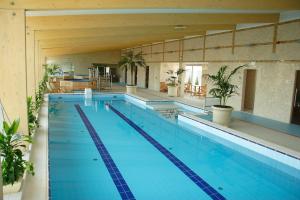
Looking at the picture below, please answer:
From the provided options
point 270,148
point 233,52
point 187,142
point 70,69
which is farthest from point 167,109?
point 70,69

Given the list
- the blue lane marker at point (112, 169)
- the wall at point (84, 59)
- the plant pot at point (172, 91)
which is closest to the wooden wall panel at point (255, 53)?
the plant pot at point (172, 91)

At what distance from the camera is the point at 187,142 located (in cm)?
654

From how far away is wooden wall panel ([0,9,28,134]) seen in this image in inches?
143

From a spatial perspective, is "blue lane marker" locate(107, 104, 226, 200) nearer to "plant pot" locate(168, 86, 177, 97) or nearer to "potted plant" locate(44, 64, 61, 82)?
"plant pot" locate(168, 86, 177, 97)

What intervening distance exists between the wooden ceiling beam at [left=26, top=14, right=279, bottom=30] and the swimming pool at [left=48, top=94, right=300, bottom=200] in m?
2.74

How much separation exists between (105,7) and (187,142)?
389 centimetres

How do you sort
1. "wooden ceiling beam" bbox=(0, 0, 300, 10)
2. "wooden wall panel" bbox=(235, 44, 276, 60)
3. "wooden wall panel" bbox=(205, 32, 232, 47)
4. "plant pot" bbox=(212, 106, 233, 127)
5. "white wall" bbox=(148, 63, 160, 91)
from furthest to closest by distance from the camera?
"white wall" bbox=(148, 63, 160, 91) → "wooden wall panel" bbox=(205, 32, 232, 47) → "wooden wall panel" bbox=(235, 44, 276, 60) → "plant pot" bbox=(212, 106, 233, 127) → "wooden ceiling beam" bbox=(0, 0, 300, 10)

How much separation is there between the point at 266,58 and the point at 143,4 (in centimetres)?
601

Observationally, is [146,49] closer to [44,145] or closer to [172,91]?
[172,91]

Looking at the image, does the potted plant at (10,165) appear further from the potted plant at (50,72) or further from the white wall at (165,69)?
the potted plant at (50,72)

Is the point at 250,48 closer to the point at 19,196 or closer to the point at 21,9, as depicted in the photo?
the point at 21,9

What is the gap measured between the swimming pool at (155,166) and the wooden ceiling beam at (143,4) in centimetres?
260

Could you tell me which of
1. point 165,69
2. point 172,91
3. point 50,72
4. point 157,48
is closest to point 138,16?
point 172,91

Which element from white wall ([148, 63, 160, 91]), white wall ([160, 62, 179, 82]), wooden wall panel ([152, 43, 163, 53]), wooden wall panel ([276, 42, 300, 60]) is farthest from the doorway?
white wall ([148, 63, 160, 91])
